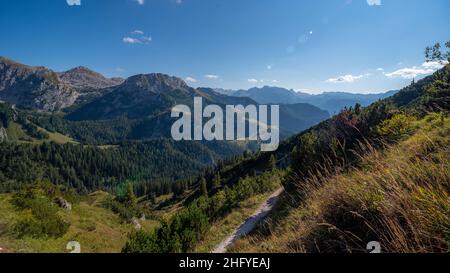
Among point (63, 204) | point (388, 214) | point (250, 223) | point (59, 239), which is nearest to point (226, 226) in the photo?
point (250, 223)

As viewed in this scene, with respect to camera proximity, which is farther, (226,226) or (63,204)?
(63,204)

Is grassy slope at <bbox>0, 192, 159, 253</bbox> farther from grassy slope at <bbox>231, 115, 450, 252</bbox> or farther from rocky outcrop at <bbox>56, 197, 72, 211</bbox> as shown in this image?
grassy slope at <bbox>231, 115, 450, 252</bbox>

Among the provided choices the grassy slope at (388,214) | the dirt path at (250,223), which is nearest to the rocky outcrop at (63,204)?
the dirt path at (250,223)

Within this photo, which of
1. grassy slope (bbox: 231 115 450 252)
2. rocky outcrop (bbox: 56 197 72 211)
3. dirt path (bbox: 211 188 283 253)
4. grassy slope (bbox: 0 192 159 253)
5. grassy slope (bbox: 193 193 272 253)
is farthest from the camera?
rocky outcrop (bbox: 56 197 72 211)

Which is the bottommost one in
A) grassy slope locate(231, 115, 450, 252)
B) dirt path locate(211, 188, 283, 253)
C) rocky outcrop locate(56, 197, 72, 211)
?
rocky outcrop locate(56, 197, 72, 211)

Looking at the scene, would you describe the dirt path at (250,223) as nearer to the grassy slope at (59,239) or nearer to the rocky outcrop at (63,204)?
the grassy slope at (59,239)

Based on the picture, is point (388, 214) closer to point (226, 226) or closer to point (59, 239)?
point (59, 239)

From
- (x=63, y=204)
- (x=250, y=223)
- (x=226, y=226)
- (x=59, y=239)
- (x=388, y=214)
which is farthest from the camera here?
(x=63, y=204)

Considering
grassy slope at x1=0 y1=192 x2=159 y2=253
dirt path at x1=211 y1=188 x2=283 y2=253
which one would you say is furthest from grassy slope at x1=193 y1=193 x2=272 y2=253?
grassy slope at x1=0 y1=192 x2=159 y2=253

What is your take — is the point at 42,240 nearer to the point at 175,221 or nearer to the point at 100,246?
the point at 100,246

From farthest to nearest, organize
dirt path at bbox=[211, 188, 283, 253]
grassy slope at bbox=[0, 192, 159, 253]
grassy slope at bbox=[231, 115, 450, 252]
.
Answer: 1. dirt path at bbox=[211, 188, 283, 253]
2. grassy slope at bbox=[0, 192, 159, 253]
3. grassy slope at bbox=[231, 115, 450, 252]
